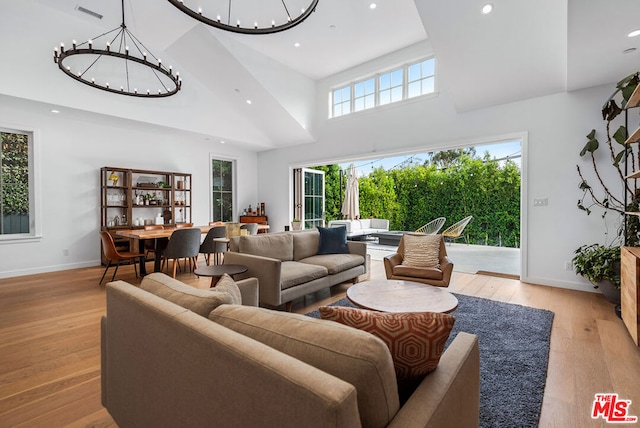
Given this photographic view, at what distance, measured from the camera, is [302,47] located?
17.4 ft

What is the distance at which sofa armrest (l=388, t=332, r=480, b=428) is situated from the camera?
0.77 m

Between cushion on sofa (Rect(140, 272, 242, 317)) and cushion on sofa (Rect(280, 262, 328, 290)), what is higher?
cushion on sofa (Rect(140, 272, 242, 317))

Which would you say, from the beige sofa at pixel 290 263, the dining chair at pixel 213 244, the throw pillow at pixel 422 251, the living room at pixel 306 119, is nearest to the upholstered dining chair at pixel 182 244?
the dining chair at pixel 213 244

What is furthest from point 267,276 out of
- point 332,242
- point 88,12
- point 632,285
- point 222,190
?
point 222,190

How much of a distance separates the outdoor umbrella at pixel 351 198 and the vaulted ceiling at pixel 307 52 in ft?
9.30

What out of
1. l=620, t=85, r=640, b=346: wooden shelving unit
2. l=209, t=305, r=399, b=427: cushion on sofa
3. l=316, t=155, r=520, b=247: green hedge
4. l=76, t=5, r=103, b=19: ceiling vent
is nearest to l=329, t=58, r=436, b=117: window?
l=620, t=85, r=640, b=346: wooden shelving unit

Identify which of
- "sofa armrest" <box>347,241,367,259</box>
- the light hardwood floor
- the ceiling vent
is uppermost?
the ceiling vent

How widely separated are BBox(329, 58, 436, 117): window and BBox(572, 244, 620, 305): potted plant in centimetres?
339

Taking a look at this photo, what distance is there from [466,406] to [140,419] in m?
1.26

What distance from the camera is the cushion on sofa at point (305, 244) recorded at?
393 centimetres

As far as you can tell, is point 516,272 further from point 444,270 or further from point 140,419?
point 140,419

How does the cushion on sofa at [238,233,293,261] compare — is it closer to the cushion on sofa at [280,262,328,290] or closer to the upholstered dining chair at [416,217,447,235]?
the cushion on sofa at [280,262,328,290]

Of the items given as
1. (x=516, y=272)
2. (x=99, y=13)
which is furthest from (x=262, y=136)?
(x=516, y=272)

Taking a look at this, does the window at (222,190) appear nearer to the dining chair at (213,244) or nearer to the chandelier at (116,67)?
the chandelier at (116,67)
